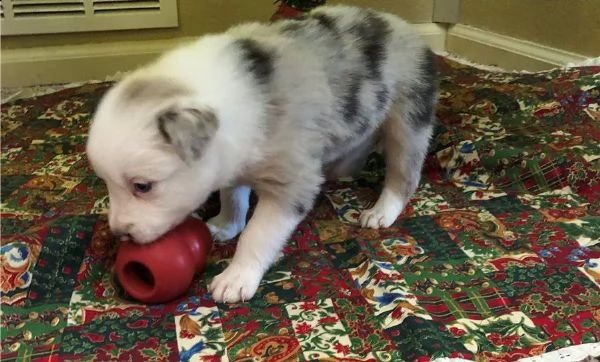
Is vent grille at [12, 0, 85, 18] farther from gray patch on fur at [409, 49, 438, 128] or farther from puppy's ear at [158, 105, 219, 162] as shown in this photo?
puppy's ear at [158, 105, 219, 162]

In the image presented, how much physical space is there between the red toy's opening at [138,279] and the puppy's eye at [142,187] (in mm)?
192

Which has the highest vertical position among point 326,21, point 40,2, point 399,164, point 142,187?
point 326,21

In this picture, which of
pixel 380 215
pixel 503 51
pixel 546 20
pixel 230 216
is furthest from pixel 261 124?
pixel 503 51

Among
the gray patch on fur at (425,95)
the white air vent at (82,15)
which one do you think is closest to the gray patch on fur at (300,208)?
the gray patch on fur at (425,95)

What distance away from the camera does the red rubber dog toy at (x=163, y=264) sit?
142 cm

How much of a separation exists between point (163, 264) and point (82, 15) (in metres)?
2.10

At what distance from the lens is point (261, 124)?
4.83 feet

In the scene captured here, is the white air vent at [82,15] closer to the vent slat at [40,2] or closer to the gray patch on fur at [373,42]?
the vent slat at [40,2]

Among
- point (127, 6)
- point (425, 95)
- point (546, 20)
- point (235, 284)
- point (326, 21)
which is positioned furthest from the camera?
point (127, 6)

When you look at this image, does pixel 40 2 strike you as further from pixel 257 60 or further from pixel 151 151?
pixel 151 151

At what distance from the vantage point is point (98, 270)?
62.9 inches

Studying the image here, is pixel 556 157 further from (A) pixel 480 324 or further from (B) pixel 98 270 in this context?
(B) pixel 98 270

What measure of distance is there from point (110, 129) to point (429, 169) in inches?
47.0

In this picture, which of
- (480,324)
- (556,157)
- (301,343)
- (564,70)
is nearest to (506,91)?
(564,70)
